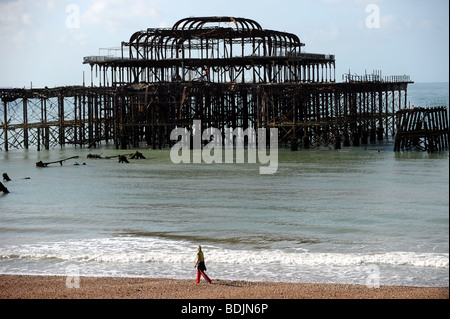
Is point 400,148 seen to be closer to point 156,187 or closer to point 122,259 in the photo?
point 156,187

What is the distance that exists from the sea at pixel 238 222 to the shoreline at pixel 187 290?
0.72 m

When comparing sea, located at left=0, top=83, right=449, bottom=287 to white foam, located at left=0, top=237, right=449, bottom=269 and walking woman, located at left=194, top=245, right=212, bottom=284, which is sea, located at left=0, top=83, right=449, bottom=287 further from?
walking woman, located at left=194, top=245, right=212, bottom=284

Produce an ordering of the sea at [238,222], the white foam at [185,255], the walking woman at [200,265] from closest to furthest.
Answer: the walking woman at [200,265] < the sea at [238,222] < the white foam at [185,255]

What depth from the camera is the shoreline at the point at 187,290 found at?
1588cm

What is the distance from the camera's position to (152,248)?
21.5 m

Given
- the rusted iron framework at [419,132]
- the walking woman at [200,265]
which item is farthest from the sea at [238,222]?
the rusted iron framework at [419,132]

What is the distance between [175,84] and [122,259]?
3876cm

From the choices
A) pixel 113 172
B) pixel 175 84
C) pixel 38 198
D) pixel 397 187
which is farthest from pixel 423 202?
pixel 175 84

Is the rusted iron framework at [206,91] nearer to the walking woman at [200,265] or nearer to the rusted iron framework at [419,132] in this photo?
the rusted iron framework at [419,132]

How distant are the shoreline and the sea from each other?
724 mm

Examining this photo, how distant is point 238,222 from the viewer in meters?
25.8

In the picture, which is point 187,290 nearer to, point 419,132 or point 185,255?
point 185,255

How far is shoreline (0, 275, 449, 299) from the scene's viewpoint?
52.1 feet

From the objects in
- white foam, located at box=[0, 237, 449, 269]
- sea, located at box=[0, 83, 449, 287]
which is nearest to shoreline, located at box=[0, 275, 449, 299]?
sea, located at box=[0, 83, 449, 287]
